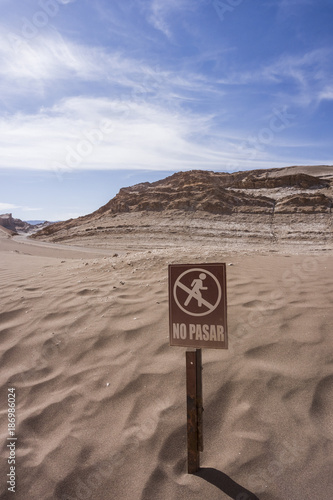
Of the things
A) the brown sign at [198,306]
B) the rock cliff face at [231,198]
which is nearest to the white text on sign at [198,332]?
the brown sign at [198,306]

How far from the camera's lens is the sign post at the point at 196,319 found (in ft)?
6.39

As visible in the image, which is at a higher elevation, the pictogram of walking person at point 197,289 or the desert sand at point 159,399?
the pictogram of walking person at point 197,289

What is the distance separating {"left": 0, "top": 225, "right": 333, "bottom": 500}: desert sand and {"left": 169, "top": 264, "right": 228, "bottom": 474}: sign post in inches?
13.3

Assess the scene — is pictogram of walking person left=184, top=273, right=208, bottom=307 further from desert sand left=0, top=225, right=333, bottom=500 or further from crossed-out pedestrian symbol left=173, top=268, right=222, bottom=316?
desert sand left=0, top=225, right=333, bottom=500

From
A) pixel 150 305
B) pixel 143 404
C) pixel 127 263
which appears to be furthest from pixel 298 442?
pixel 127 263

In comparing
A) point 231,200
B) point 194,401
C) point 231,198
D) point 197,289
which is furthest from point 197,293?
point 231,198

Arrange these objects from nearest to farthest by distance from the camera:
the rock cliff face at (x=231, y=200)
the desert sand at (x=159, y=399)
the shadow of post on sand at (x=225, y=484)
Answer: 1. the shadow of post on sand at (x=225, y=484)
2. the desert sand at (x=159, y=399)
3. the rock cliff face at (x=231, y=200)

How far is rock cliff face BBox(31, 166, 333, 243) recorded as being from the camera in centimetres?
2308

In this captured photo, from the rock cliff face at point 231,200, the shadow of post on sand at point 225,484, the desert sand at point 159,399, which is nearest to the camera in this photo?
the shadow of post on sand at point 225,484

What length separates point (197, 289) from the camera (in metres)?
2.01

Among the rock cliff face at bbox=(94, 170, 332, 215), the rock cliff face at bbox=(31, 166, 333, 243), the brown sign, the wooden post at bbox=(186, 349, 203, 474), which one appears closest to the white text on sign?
the brown sign

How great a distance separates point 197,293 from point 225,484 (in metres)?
1.17

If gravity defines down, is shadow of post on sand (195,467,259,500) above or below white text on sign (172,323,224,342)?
below

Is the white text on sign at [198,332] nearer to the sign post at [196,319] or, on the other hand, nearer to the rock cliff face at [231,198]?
the sign post at [196,319]
